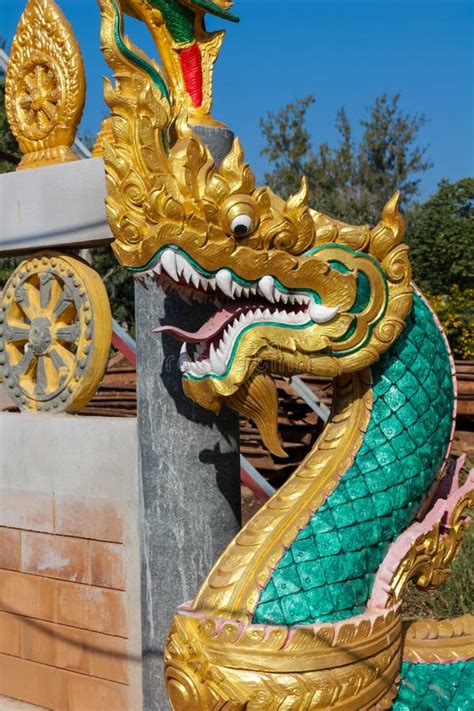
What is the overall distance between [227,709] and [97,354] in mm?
1228

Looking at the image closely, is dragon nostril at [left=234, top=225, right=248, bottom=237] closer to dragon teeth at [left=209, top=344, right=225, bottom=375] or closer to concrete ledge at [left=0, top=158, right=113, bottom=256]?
dragon teeth at [left=209, top=344, right=225, bottom=375]

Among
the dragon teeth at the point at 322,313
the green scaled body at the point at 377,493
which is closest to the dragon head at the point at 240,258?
the dragon teeth at the point at 322,313

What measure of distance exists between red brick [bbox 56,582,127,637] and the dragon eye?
4.39ft

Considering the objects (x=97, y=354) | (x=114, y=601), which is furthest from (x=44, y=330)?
(x=114, y=601)

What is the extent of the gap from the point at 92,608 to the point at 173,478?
1.91ft

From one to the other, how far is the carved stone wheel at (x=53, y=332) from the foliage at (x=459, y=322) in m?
6.07

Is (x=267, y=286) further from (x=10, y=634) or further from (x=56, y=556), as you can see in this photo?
(x=10, y=634)

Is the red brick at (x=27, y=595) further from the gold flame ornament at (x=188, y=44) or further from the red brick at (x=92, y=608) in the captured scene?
the gold flame ornament at (x=188, y=44)

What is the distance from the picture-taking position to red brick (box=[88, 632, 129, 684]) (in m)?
2.51

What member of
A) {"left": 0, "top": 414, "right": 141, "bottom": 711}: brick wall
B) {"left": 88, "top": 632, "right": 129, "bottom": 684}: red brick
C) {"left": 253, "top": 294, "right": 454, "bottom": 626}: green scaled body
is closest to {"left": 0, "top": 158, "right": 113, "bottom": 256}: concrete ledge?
{"left": 0, "top": 414, "right": 141, "bottom": 711}: brick wall

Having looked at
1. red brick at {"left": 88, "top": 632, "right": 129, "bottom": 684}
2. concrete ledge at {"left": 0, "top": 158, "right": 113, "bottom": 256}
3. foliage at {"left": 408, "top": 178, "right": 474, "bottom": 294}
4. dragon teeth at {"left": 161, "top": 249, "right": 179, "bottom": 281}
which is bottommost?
red brick at {"left": 88, "top": 632, "right": 129, "bottom": 684}

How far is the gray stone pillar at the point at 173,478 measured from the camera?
2287 mm

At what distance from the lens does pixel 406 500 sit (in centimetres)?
177

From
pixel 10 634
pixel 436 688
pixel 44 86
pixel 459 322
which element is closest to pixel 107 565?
pixel 10 634
